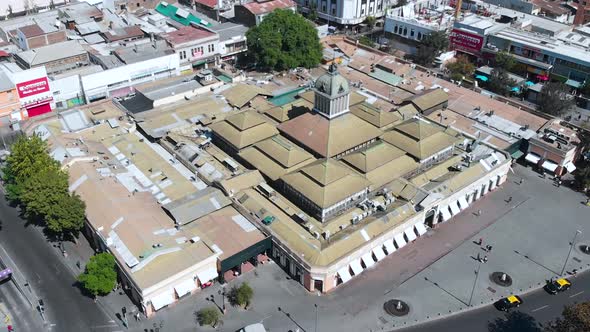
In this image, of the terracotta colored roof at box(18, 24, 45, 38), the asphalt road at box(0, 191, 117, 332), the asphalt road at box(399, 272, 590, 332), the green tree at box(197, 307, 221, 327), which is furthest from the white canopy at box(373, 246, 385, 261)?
the terracotta colored roof at box(18, 24, 45, 38)

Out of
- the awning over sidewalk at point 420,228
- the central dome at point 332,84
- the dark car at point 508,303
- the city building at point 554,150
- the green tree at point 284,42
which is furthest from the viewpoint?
the green tree at point 284,42

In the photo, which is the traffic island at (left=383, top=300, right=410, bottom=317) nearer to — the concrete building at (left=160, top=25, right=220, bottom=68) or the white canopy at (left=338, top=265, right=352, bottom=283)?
the white canopy at (left=338, top=265, right=352, bottom=283)

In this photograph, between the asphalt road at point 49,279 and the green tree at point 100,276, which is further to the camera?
the green tree at point 100,276

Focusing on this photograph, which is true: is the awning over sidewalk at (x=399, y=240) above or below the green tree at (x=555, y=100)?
below

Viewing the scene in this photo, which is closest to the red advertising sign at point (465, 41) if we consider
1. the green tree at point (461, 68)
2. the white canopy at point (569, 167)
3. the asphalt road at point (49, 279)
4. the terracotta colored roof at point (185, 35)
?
the green tree at point (461, 68)

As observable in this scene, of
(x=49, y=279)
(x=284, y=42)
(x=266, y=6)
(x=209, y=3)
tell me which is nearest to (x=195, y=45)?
(x=284, y=42)

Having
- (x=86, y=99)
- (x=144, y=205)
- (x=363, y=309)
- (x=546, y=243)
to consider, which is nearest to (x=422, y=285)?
(x=363, y=309)

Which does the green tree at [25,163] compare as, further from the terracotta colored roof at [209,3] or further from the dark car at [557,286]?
the terracotta colored roof at [209,3]
